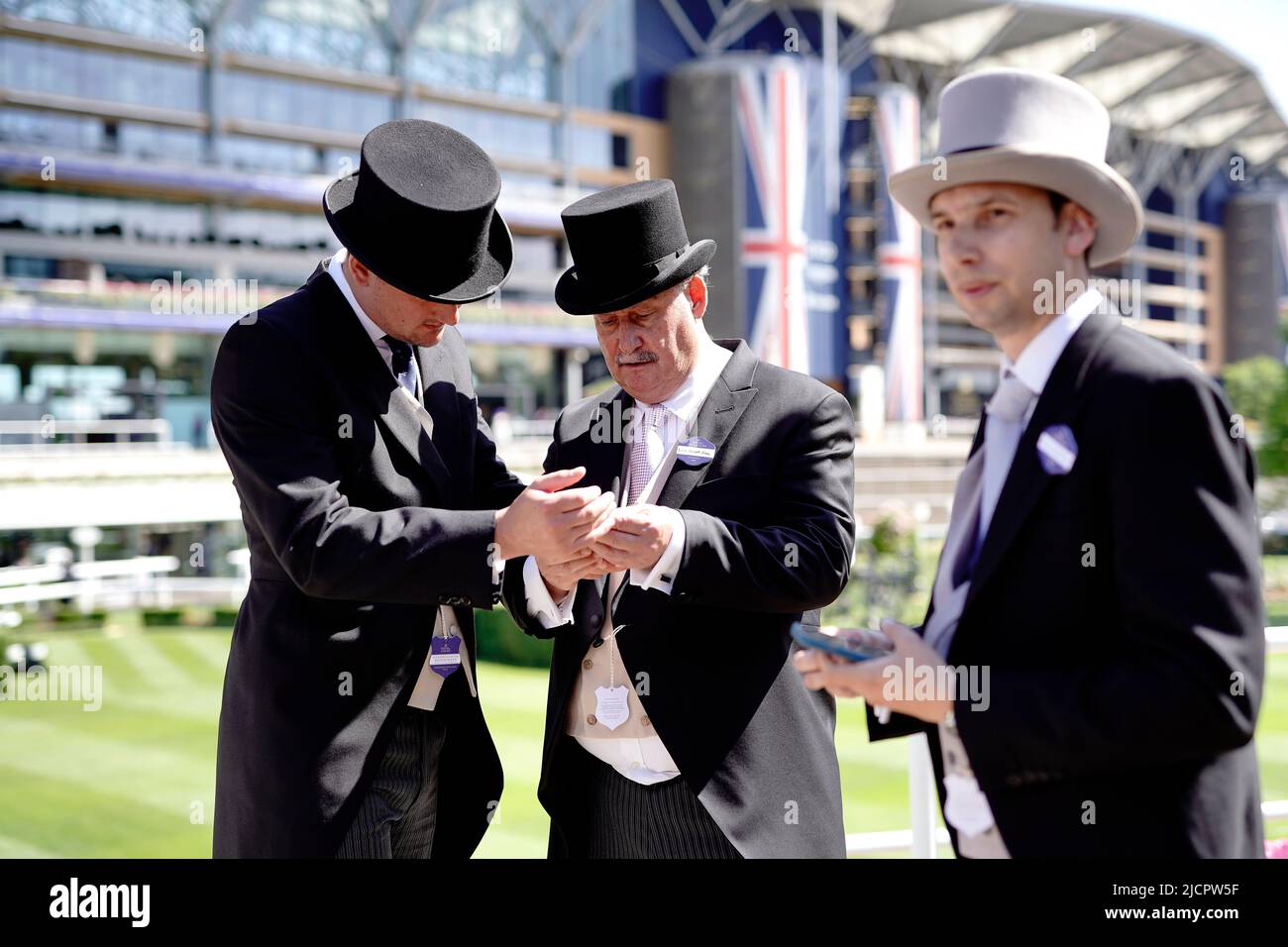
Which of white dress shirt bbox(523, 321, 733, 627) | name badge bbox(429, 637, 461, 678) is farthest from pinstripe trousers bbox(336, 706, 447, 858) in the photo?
white dress shirt bbox(523, 321, 733, 627)

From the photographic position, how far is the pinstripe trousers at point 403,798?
2555 mm

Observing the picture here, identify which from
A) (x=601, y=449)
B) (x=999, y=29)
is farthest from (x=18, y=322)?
(x=999, y=29)

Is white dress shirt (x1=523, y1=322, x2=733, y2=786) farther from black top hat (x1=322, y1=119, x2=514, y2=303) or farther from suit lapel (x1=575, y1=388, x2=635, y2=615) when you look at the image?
black top hat (x1=322, y1=119, x2=514, y2=303)

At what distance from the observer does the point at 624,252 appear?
271 cm

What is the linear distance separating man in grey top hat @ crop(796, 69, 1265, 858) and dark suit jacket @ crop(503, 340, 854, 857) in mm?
556

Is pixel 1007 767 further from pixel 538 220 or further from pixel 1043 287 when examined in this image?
pixel 538 220

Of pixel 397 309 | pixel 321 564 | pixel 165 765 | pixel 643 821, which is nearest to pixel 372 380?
pixel 397 309

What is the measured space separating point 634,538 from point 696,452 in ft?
1.30

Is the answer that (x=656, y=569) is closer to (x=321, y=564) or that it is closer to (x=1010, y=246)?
(x=321, y=564)

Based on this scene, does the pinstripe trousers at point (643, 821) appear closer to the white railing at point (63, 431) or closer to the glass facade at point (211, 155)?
the white railing at point (63, 431)

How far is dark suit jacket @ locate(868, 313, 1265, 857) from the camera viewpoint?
5.46ft

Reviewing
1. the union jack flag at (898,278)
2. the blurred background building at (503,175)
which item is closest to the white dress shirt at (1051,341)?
the blurred background building at (503,175)

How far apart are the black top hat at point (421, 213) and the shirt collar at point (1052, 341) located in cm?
126

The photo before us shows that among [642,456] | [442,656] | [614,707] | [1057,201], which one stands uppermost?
[1057,201]
